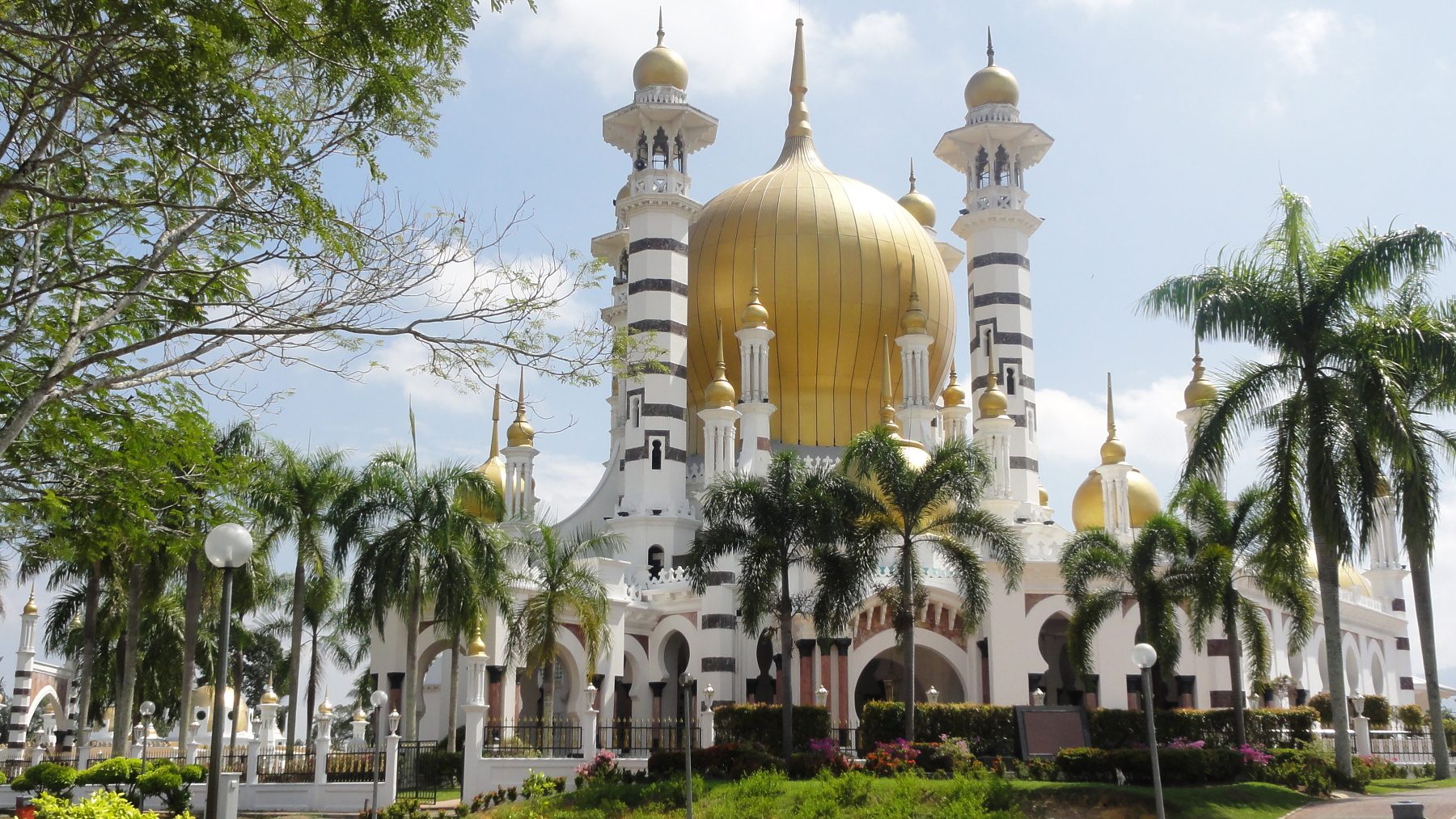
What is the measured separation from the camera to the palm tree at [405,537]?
30109mm

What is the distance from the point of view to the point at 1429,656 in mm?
25203

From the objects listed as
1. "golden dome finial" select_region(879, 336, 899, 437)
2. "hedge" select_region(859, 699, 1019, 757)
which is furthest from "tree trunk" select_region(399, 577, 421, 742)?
"golden dome finial" select_region(879, 336, 899, 437)

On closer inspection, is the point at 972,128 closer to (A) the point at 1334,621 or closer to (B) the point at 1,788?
(A) the point at 1334,621

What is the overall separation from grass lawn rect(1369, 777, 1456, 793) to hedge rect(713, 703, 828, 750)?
32.1ft

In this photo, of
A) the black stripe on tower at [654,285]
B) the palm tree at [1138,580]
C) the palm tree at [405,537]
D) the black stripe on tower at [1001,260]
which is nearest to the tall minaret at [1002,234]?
the black stripe on tower at [1001,260]

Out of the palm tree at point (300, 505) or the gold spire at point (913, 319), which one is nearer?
the palm tree at point (300, 505)

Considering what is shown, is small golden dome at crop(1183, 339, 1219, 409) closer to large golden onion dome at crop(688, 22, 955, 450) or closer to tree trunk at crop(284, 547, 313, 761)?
large golden onion dome at crop(688, 22, 955, 450)

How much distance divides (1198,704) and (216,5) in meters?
30.6

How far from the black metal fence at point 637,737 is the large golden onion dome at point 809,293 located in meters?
16.6

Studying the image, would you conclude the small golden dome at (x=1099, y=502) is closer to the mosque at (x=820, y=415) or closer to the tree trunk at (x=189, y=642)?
the mosque at (x=820, y=415)

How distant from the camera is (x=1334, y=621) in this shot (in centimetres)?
2350

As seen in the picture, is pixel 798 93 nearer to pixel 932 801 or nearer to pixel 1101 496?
pixel 1101 496

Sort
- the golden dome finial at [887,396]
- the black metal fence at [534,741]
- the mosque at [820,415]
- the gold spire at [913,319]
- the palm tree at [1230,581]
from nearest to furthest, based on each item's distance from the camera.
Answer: the palm tree at [1230,581], the black metal fence at [534,741], the mosque at [820,415], the golden dome finial at [887,396], the gold spire at [913,319]

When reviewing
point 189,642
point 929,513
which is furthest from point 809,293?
point 189,642
